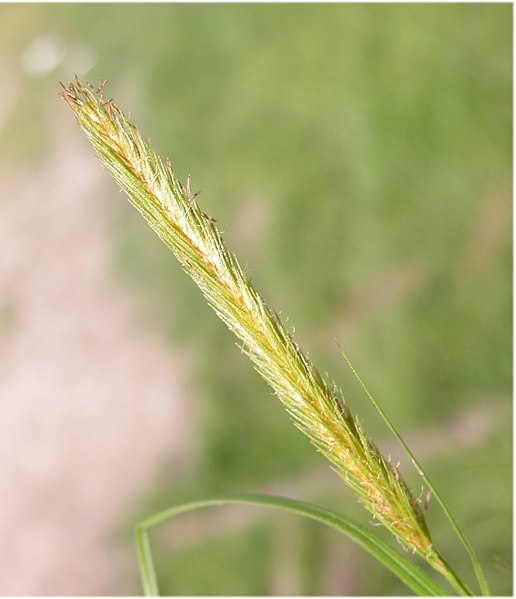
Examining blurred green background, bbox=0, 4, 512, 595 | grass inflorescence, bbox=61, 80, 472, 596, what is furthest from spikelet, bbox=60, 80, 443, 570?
blurred green background, bbox=0, 4, 512, 595

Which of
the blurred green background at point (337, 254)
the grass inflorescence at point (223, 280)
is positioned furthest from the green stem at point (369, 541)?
the blurred green background at point (337, 254)

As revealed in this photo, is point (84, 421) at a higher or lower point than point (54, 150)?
lower

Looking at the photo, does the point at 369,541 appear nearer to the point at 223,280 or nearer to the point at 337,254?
the point at 223,280

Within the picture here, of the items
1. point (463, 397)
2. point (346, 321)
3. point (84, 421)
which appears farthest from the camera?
point (84, 421)

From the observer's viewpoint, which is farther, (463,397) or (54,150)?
(54,150)

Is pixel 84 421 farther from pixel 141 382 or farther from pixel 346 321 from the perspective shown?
pixel 346 321

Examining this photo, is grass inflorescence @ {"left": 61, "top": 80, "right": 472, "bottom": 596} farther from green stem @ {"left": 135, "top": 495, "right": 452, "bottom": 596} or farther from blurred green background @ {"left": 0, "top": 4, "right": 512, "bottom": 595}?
blurred green background @ {"left": 0, "top": 4, "right": 512, "bottom": 595}

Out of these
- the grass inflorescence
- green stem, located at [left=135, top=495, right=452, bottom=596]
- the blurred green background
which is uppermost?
the blurred green background

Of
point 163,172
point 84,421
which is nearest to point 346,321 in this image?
point 84,421
